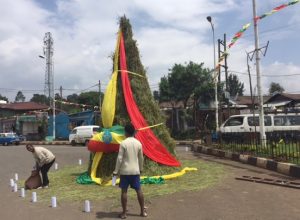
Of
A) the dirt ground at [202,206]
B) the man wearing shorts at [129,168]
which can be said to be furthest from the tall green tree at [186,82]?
the man wearing shorts at [129,168]

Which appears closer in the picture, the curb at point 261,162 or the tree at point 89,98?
the curb at point 261,162

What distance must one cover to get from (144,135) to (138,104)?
93 cm

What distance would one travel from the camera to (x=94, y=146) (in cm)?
1190

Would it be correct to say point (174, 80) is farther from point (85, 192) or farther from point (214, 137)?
point (85, 192)

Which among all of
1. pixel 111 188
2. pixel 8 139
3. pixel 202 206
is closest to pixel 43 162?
pixel 111 188

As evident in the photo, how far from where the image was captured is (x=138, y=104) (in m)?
12.6

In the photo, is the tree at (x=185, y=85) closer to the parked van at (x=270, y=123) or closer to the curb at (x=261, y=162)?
the parked van at (x=270, y=123)

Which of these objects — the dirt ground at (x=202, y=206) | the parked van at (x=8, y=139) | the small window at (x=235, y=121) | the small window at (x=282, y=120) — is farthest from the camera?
the parked van at (x=8, y=139)

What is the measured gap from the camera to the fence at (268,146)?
13.9 m

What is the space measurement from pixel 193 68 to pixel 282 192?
3093cm

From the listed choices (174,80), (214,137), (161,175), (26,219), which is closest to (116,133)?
(161,175)

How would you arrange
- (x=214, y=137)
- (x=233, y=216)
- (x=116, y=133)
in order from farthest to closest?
(x=214, y=137) → (x=116, y=133) → (x=233, y=216)

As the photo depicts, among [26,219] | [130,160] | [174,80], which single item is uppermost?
[174,80]

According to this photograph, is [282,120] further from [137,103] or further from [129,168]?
[129,168]
